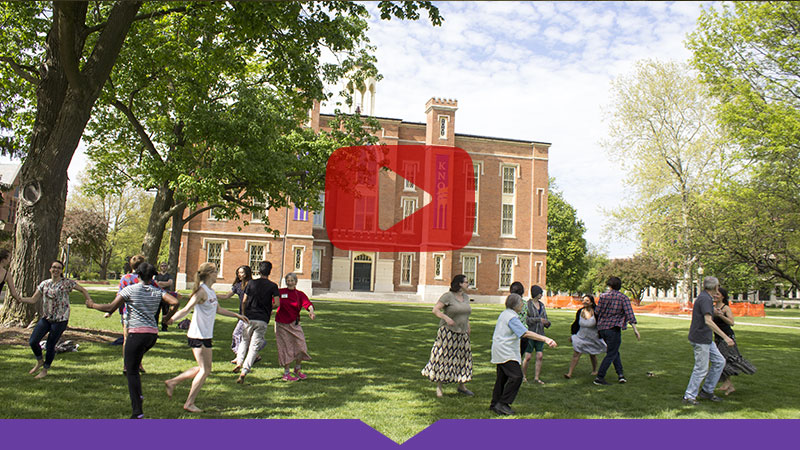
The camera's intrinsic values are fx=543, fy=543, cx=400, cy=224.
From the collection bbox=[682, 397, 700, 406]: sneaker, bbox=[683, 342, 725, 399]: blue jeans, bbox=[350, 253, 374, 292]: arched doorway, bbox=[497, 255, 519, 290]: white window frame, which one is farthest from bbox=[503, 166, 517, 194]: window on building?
bbox=[682, 397, 700, 406]: sneaker

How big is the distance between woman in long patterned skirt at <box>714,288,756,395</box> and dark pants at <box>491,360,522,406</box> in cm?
390

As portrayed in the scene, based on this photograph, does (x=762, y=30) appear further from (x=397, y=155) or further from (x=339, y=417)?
(x=397, y=155)

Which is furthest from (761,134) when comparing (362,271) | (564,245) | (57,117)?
(564,245)

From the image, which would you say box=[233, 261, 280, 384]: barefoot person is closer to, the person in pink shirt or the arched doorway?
the person in pink shirt

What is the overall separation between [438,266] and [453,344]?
1359 inches

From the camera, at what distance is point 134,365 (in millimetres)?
6207

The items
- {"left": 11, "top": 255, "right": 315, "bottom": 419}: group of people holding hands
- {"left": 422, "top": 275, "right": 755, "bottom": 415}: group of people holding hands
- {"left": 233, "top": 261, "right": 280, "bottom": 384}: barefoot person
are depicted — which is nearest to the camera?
{"left": 11, "top": 255, "right": 315, "bottom": 419}: group of people holding hands

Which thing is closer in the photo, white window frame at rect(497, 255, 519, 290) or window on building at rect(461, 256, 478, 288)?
window on building at rect(461, 256, 478, 288)

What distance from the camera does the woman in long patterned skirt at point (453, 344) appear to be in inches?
316

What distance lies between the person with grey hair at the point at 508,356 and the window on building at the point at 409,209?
3630 cm

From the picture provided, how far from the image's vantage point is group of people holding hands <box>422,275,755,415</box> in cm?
726

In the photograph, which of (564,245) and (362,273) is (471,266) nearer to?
(362,273)

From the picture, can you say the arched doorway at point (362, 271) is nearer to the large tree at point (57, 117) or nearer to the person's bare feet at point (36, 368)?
the large tree at point (57, 117)

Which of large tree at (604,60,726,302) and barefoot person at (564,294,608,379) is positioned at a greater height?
large tree at (604,60,726,302)
